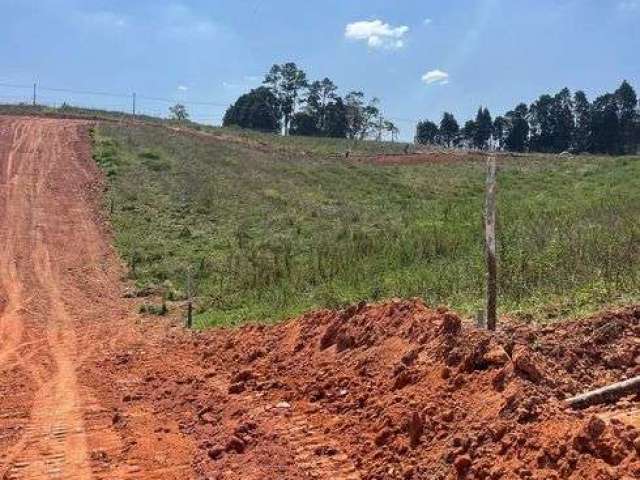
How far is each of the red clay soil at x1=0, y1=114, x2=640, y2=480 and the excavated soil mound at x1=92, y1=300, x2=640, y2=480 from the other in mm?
14

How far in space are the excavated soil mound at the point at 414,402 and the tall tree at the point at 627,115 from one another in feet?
267

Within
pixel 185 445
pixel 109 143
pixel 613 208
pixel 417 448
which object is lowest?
pixel 185 445

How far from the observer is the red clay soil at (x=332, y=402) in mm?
4785

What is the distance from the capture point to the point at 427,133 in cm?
9638

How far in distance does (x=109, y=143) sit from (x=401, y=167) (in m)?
15.7

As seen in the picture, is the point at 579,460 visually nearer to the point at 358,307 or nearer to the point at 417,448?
the point at 417,448

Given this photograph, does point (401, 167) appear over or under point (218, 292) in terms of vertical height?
over

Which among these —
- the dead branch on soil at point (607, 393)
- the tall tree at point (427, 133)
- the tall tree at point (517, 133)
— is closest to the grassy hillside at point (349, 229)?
the dead branch on soil at point (607, 393)

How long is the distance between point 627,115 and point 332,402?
8747 cm

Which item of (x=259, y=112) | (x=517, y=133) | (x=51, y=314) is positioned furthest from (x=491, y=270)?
(x=517, y=133)

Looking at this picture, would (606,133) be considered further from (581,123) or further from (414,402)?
(414,402)

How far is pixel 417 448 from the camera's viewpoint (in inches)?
209

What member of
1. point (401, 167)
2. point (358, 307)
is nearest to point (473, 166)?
point (401, 167)

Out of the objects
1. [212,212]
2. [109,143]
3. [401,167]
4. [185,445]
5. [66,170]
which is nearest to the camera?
[185,445]
